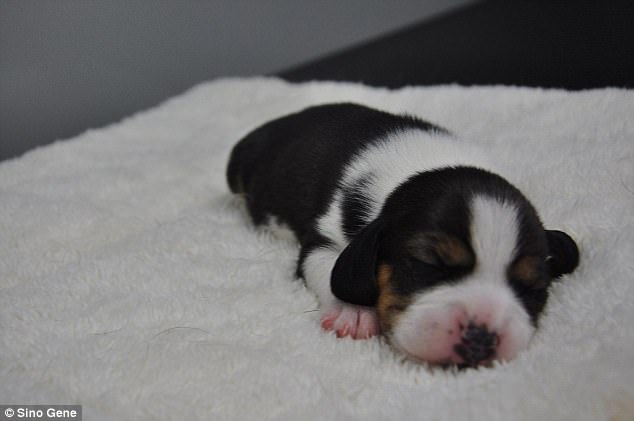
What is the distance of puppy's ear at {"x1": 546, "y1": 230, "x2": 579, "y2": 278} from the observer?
7.57 ft

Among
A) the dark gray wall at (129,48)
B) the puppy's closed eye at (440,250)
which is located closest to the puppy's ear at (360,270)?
the puppy's closed eye at (440,250)

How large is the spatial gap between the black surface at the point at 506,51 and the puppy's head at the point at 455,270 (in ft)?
9.61

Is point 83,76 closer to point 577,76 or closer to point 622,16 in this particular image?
point 577,76

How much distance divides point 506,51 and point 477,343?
479 cm

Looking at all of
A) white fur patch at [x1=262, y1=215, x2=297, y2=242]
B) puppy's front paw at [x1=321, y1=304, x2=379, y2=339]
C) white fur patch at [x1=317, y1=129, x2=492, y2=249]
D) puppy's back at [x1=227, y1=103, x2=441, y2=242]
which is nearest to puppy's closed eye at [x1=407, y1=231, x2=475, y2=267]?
puppy's front paw at [x1=321, y1=304, x2=379, y2=339]

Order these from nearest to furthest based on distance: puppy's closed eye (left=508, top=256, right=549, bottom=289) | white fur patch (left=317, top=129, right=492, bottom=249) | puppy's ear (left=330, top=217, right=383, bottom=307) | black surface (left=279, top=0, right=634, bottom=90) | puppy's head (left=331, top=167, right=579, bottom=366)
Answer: puppy's head (left=331, top=167, right=579, bottom=366) → puppy's closed eye (left=508, top=256, right=549, bottom=289) → puppy's ear (left=330, top=217, right=383, bottom=307) → white fur patch (left=317, top=129, right=492, bottom=249) → black surface (left=279, top=0, right=634, bottom=90)

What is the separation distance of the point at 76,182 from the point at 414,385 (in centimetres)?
265

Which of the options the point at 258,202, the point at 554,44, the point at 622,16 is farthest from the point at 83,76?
the point at 622,16

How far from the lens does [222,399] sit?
6.12 ft

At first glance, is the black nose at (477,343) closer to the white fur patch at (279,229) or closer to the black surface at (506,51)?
the white fur patch at (279,229)

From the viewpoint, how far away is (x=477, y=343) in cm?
190

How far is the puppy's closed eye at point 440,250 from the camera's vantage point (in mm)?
2016

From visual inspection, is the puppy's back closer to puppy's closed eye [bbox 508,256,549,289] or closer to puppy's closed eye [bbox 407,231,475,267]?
puppy's closed eye [bbox 407,231,475,267]

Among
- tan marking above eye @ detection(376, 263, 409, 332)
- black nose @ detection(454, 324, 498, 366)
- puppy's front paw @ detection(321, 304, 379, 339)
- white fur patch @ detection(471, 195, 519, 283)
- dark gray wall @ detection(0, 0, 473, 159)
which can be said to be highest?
white fur patch @ detection(471, 195, 519, 283)
